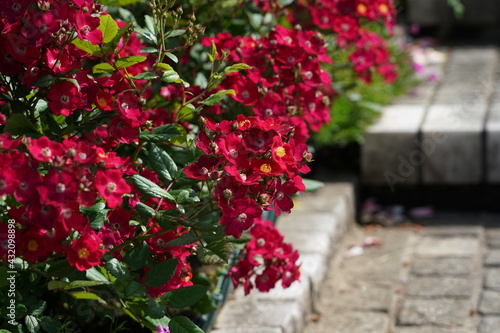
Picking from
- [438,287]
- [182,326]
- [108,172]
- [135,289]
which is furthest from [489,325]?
[108,172]

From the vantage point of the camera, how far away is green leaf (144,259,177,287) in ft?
5.43

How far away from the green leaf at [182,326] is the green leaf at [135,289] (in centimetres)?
9

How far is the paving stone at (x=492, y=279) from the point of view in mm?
2838

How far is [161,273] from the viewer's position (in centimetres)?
166

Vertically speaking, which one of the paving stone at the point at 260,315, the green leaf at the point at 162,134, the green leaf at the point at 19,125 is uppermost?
the green leaf at the point at 19,125

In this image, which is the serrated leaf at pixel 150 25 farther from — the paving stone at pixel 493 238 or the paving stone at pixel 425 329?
the paving stone at pixel 493 238

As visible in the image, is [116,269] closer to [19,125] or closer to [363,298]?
[19,125]

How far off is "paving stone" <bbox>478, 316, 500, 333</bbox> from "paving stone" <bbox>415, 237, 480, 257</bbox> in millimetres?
554

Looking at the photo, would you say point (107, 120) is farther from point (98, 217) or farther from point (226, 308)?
point (226, 308)

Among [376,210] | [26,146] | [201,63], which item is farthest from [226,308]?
[376,210]

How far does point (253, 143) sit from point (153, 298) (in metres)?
0.40

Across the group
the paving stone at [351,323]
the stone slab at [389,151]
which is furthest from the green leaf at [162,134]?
the stone slab at [389,151]

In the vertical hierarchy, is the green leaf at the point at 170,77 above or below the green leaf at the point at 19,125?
above

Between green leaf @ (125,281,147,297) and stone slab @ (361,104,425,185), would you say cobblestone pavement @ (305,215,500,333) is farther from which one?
green leaf @ (125,281,147,297)
